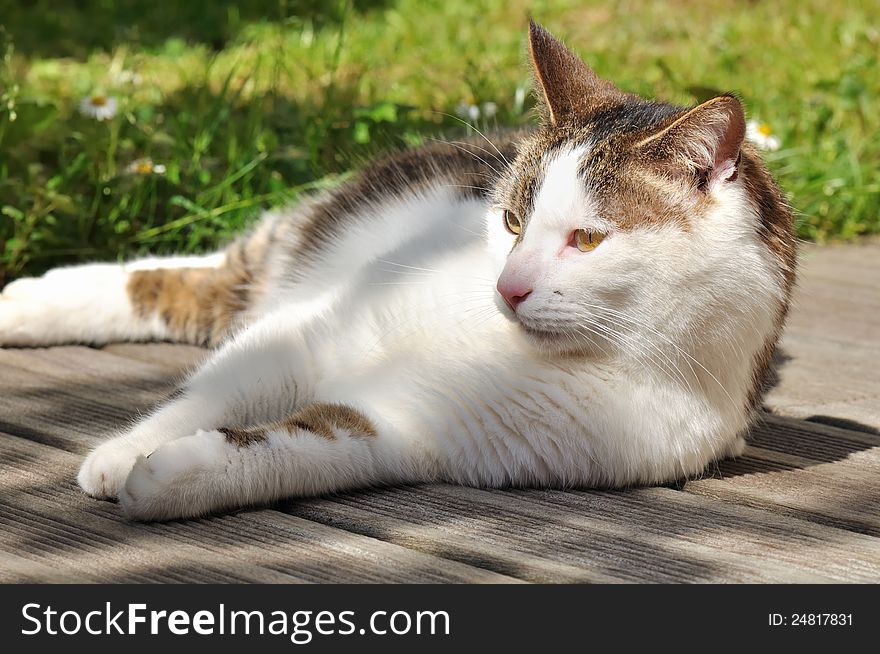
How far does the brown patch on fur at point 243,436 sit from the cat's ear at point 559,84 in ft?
2.70

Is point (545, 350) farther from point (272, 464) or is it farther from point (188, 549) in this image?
point (188, 549)

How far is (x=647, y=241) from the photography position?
1799 millimetres

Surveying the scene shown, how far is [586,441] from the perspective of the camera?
185cm

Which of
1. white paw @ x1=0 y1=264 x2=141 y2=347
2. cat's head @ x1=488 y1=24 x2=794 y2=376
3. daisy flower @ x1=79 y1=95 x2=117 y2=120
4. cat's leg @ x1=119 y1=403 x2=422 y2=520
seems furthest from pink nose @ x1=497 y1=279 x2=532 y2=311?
daisy flower @ x1=79 y1=95 x2=117 y2=120

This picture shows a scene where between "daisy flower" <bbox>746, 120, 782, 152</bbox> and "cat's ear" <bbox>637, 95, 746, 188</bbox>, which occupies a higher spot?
"daisy flower" <bbox>746, 120, 782, 152</bbox>

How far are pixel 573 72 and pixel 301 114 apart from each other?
1.81 m

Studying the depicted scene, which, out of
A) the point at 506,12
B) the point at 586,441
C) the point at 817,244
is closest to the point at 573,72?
the point at 586,441

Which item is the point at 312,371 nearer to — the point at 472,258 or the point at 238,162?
the point at 472,258

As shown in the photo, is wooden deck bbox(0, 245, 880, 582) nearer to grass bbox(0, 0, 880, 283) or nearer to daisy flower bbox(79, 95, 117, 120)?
grass bbox(0, 0, 880, 283)

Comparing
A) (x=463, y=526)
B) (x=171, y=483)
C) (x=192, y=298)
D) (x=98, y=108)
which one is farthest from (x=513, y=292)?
(x=98, y=108)

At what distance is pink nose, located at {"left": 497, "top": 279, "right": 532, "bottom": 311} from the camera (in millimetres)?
1778

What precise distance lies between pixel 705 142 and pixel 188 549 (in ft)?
3.43

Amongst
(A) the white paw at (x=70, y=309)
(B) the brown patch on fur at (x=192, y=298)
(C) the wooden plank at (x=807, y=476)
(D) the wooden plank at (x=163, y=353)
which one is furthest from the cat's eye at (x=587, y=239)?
(A) the white paw at (x=70, y=309)

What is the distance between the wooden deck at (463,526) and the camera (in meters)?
1.48
